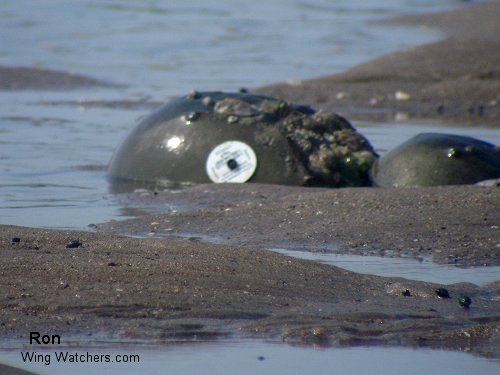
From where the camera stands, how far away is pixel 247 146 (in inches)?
279

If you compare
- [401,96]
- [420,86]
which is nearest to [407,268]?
[401,96]

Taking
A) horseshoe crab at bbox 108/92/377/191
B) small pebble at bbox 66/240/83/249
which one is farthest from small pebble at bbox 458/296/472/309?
horseshoe crab at bbox 108/92/377/191

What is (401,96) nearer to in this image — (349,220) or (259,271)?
(349,220)

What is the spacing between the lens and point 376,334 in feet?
12.3

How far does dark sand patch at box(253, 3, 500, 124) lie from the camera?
12266 millimetres

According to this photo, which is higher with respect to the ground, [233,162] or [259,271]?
[233,162]

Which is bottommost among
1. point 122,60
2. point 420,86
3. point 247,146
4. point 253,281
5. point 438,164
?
point 253,281

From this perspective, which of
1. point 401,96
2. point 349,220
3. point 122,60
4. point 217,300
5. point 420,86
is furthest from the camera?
point 122,60

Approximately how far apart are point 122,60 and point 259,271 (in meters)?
13.7

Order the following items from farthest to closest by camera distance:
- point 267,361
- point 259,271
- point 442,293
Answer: point 259,271
point 442,293
point 267,361

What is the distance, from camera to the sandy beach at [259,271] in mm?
3740

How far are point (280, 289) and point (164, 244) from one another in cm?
84

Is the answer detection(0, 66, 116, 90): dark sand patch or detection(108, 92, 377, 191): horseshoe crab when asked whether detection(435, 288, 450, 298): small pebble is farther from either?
detection(0, 66, 116, 90): dark sand patch

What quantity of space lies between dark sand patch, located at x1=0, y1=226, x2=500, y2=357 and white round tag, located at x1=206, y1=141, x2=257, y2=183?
2.34 meters
